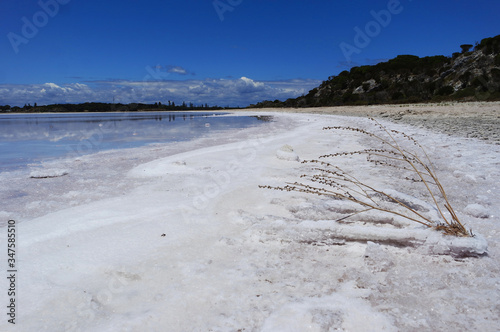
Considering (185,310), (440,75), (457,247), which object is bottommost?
(185,310)

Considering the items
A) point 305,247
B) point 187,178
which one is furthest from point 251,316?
point 187,178

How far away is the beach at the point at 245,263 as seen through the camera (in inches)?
50.3

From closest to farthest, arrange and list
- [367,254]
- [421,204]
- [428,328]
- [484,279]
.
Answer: [428,328] < [484,279] < [367,254] < [421,204]

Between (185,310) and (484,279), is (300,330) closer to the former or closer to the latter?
(185,310)

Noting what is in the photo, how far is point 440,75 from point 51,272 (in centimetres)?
4486

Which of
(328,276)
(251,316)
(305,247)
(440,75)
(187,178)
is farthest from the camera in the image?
(440,75)

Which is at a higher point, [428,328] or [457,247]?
[457,247]

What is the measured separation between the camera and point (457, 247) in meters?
1.64

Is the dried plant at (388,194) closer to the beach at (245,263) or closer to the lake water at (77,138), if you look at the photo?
the beach at (245,263)

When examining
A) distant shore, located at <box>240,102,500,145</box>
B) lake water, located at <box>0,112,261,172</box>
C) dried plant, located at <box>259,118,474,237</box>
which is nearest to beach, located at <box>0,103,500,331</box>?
dried plant, located at <box>259,118,474,237</box>

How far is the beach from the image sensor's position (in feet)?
4.19

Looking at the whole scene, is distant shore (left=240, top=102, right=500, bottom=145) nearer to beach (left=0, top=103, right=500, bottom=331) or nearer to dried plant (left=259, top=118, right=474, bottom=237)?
dried plant (left=259, top=118, right=474, bottom=237)

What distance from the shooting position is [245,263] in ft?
5.69

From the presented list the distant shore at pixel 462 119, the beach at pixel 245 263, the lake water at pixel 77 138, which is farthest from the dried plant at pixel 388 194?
the lake water at pixel 77 138
